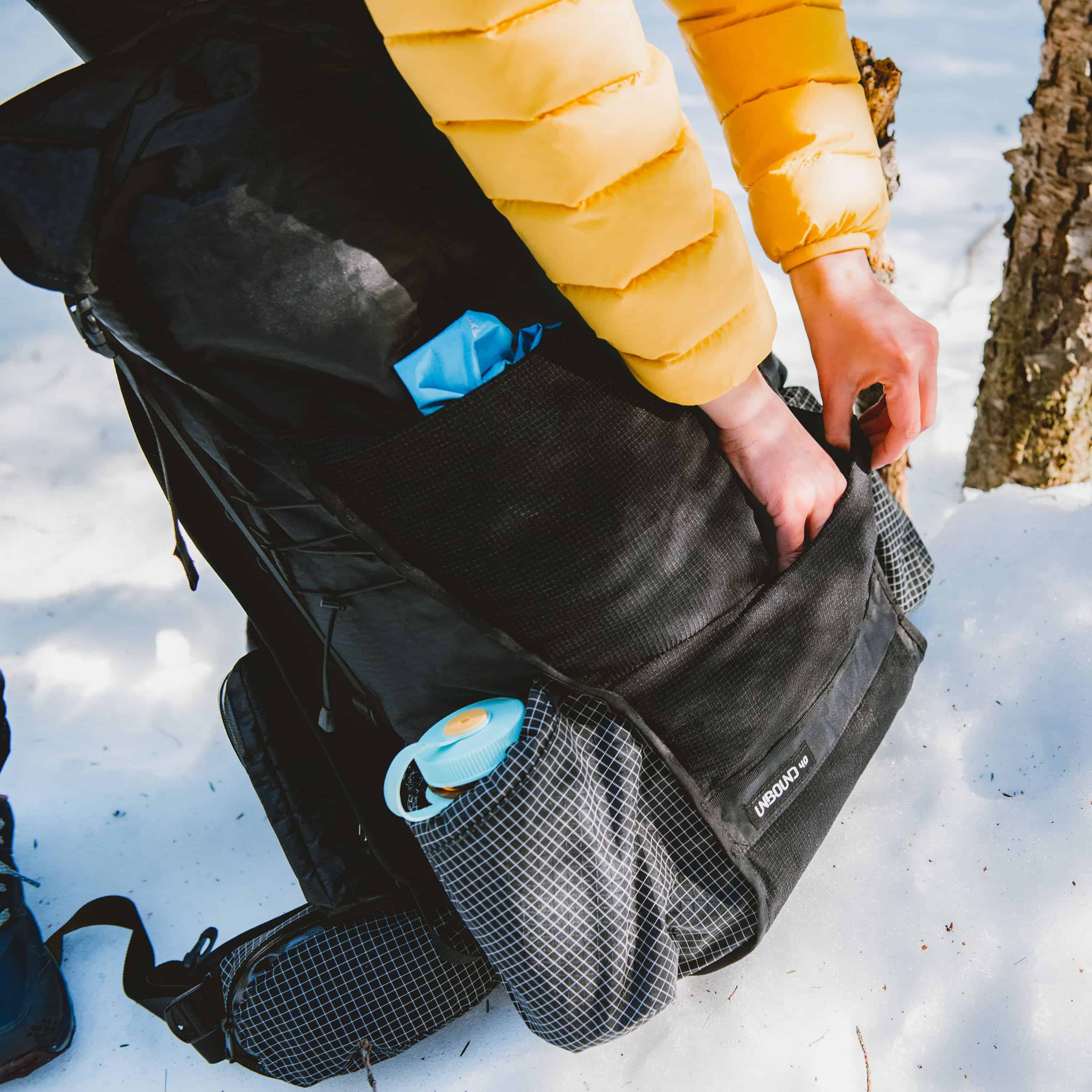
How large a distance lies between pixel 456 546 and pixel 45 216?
0.42m

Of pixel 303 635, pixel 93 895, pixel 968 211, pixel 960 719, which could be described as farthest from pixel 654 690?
pixel 968 211

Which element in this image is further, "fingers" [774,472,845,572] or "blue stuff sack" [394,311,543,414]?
"fingers" [774,472,845,572]

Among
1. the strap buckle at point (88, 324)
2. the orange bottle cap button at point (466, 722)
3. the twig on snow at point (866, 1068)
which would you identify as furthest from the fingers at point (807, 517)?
the strap buckle at point (88, 324)

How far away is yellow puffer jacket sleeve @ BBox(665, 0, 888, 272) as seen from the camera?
0.80 m

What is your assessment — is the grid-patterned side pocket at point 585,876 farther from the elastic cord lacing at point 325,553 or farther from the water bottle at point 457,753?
the elastic cord lacing at point 325,553

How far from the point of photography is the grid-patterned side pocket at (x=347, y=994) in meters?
0.88

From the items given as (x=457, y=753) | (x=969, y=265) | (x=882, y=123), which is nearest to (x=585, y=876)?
(x=457, y=753)

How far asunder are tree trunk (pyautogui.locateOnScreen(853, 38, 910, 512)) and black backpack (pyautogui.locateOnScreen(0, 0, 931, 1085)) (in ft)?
1.58

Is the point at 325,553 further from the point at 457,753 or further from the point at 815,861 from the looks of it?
the point at 815,861

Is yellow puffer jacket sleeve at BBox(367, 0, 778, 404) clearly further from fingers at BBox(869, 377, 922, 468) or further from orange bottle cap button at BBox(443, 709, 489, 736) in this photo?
orange bottle cap button at BBox(443, 709, 489, 736)

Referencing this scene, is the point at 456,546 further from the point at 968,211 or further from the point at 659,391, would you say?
the point at 968,211

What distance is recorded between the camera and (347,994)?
2.91 ft

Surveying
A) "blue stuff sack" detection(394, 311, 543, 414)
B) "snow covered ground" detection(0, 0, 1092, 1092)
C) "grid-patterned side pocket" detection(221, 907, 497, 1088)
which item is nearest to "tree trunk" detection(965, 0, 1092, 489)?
"snow covered ground" detection(0, 0, 1092, 1092)

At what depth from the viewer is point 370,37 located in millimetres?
672
